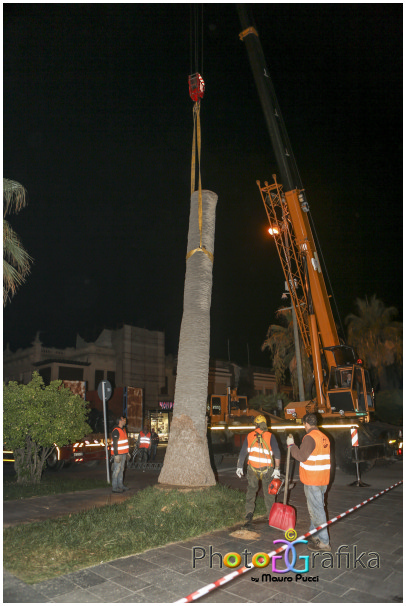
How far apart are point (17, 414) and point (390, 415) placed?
26690mm

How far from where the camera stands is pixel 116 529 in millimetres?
6473

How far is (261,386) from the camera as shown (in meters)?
50.0

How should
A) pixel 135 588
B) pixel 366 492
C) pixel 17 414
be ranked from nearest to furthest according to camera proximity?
pixel 135 588 → pixel 366 492 → pixel 17 414

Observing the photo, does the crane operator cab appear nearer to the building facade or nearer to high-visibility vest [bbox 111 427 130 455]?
high-visibility vest [bbox 111 427 130 455]

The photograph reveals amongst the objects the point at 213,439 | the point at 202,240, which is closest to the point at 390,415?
the point at 213,439

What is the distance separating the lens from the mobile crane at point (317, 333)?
1416 cm

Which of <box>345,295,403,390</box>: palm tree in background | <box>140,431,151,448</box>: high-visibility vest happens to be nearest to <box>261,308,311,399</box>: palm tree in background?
<box>345,295,403,390</box>: palm tree in background

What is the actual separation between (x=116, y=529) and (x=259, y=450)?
2.61 m

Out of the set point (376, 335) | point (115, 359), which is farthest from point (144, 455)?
point (115, 359)

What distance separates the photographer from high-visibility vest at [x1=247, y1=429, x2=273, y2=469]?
7.23 m

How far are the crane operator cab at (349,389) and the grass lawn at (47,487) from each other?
789cm

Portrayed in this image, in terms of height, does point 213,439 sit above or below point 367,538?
below

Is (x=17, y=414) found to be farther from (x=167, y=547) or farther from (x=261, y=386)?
(x=261, y=386)

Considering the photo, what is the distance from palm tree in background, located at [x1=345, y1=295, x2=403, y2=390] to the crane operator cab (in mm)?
15843
